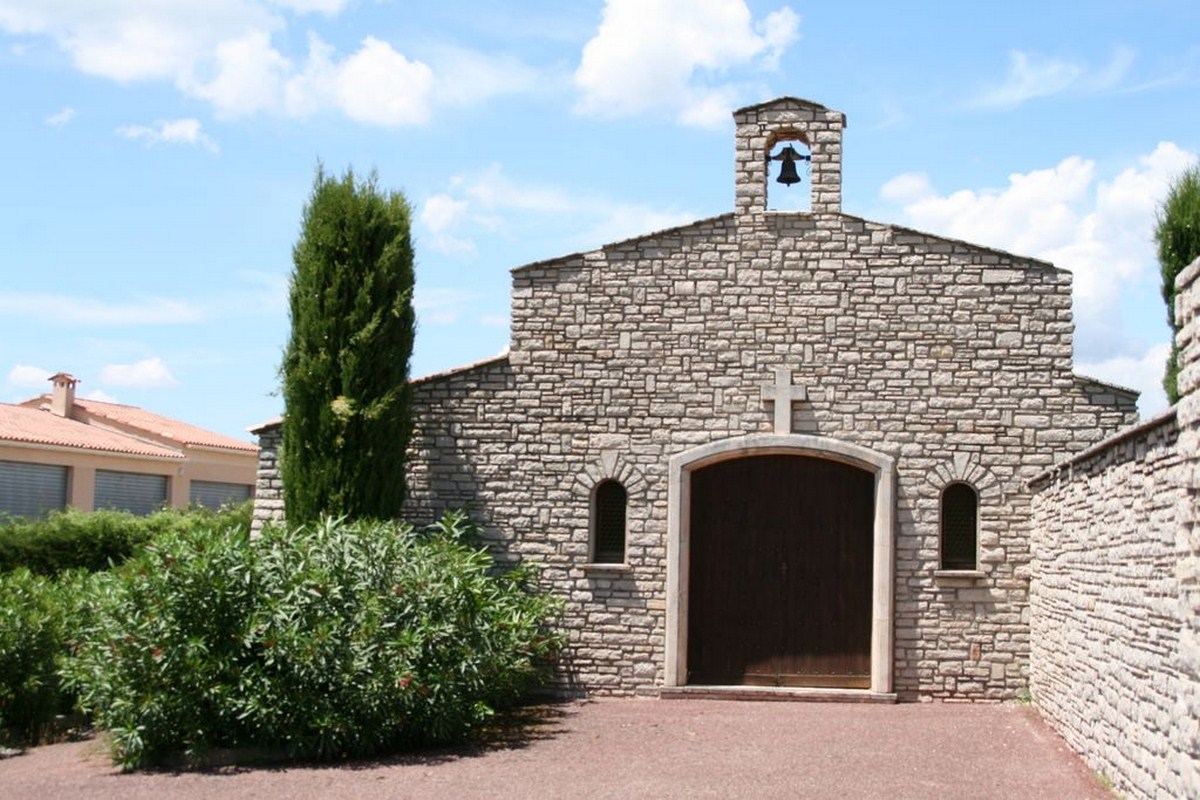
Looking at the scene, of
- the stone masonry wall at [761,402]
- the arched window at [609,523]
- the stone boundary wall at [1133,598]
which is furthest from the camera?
the arched window at [609,523]

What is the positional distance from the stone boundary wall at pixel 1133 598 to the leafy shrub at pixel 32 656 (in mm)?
7833

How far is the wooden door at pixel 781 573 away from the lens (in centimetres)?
1248

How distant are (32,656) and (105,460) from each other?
16509 mm

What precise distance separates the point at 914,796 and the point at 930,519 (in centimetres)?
450

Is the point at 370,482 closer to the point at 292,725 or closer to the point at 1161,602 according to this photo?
the point at 292,725

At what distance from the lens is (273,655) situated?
914 cm

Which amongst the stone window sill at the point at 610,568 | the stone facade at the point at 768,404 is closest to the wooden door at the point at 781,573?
the stone facade at the point at 768,404

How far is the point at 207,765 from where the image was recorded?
9.21 meters

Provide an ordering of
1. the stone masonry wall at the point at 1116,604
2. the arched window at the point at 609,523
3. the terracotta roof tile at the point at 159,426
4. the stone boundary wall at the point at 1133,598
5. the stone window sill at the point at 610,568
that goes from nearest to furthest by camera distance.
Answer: the stone boundary wall at the point at 1133,598 → the stone masonry wall at the point at 1116,604 → the stone window sill at the point at 610,568 → the arched window at the point at 609,523 → the terracotta roof tile at the point at 159,426

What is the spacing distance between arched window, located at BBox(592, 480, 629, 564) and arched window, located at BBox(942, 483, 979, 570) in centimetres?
321

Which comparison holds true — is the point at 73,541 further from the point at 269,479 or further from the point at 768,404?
the point at 768,404

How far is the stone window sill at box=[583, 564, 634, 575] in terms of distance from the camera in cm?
1259

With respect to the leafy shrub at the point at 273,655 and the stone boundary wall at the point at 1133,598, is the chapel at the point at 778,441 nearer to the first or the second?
the stone boundary wall at the point at 1133,598

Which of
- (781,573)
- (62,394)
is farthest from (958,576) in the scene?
(62,394)
